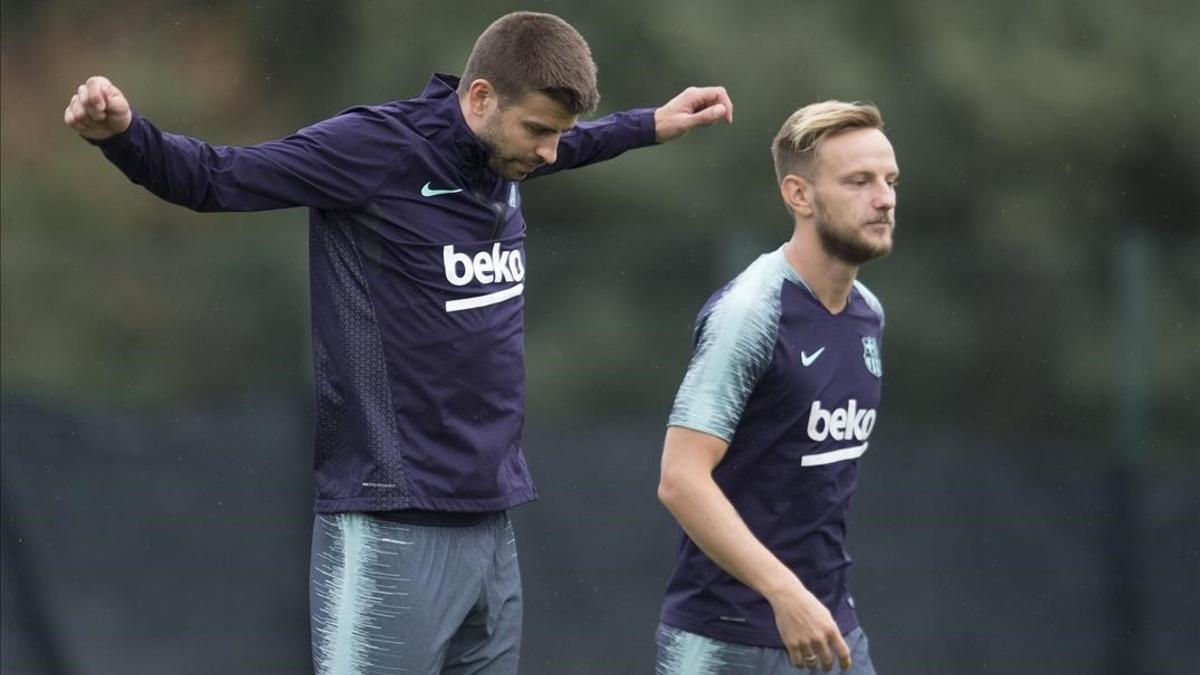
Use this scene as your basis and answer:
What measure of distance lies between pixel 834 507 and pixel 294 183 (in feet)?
3.91

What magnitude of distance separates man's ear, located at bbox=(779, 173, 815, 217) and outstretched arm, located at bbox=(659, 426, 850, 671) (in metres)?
0.55

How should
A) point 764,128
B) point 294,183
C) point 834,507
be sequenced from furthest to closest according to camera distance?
point 764,128
point 834,507
point 294,183

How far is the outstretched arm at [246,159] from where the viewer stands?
9.07 ft

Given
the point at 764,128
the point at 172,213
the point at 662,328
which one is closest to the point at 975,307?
the point at 662,328

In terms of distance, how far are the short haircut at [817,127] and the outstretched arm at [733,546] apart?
650 millimetres

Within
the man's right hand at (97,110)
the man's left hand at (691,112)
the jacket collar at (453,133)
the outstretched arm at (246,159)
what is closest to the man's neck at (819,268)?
the man's left hand at (691,112)

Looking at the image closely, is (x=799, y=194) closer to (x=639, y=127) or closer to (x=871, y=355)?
(x=871, y=355)

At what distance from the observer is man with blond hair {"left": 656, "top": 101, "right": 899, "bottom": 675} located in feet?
10.2

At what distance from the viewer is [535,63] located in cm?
323

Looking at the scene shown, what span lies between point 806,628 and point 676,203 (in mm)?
3810

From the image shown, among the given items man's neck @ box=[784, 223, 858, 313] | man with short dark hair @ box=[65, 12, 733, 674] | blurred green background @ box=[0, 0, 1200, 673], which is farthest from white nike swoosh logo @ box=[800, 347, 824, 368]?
blurred green background @ box=[0, 0, 1200, 673]

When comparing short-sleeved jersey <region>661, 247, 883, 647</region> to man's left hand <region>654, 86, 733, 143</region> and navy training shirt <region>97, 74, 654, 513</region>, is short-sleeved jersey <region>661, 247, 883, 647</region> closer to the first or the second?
navy training shirt <region>97, 74, 654, 513</region>

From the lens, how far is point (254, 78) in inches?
277

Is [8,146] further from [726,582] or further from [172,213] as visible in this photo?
[726,582]
